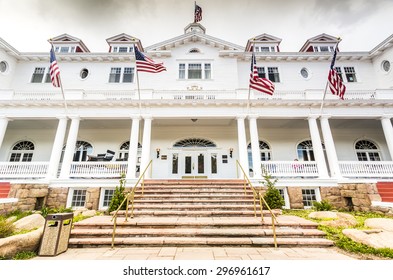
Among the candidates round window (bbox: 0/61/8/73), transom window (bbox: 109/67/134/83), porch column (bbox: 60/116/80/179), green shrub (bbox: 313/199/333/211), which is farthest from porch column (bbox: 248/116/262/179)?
round window (bbox: 0/61/8/73)

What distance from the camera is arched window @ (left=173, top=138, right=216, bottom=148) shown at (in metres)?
12.9

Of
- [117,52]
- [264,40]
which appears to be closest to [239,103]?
[264,40]

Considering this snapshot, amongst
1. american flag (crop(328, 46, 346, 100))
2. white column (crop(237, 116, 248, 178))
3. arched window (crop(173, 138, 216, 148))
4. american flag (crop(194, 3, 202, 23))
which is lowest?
white column (crop(237, 116, 248, 178))

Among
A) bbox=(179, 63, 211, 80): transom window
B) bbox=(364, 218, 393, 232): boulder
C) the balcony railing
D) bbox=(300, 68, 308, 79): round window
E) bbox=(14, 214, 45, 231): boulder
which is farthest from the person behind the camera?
bbox=(300, 68, 308, 79): round window

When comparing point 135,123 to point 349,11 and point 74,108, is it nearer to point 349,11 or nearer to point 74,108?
point 74,108

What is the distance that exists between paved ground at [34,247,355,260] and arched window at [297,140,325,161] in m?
9.51

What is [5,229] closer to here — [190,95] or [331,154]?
[190,95]

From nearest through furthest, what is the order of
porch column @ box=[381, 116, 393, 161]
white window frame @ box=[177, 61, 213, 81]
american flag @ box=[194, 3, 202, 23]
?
porch column @ box=[381, 116, 393, 161], white window frame @ box=[177, 61, 213, 81], american flag @ box=[194, 3, 202, 23]

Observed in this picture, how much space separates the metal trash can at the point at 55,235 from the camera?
13.5 ft

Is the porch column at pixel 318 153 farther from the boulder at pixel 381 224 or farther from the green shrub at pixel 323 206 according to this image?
the boulder at pixel 381 224

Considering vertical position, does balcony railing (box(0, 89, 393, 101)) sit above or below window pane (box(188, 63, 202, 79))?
below

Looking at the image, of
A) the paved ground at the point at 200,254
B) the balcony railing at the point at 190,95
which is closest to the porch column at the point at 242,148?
the balcony railing at the point at 190,95

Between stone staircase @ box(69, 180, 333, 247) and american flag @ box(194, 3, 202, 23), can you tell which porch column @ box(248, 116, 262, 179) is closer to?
stone staircase @ box(69, 180, 333, 247)

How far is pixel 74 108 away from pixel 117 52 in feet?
20.7
